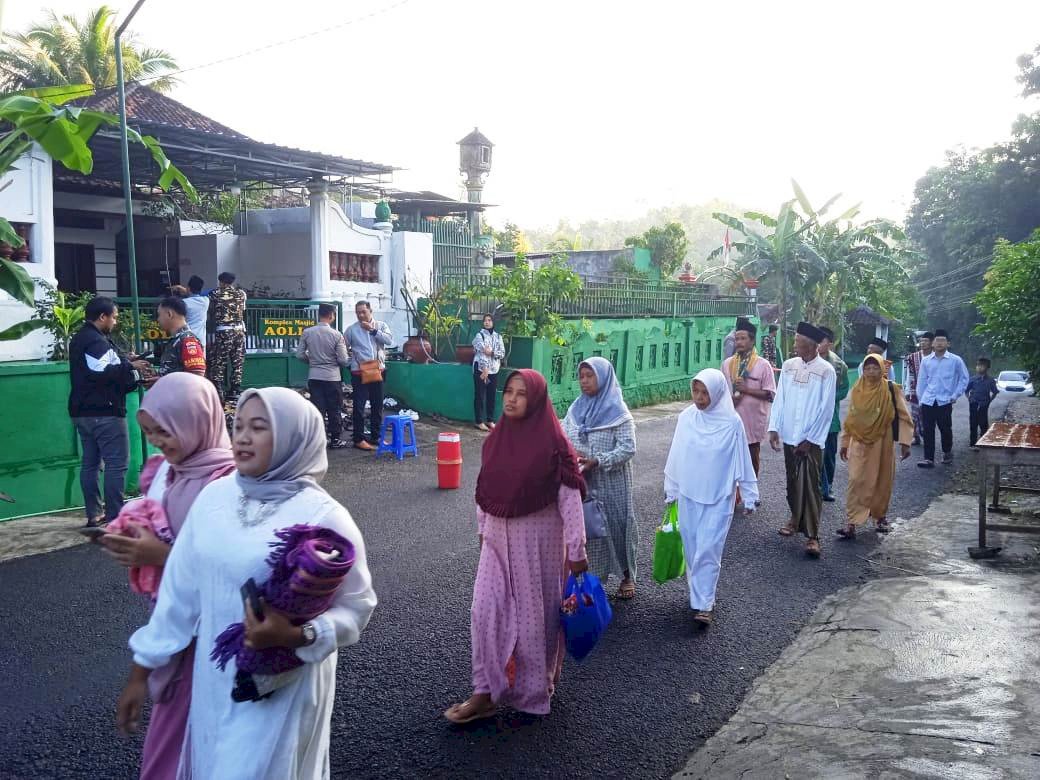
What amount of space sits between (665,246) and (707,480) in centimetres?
2403

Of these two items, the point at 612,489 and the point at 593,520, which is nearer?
the point at 593,520

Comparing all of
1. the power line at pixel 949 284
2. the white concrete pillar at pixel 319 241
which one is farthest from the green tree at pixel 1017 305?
the power line at pixel 949 284

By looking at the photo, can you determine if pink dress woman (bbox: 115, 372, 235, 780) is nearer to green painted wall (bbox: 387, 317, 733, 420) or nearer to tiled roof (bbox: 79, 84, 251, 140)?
green painted wall (bbox: 387, 317, 733, 420)

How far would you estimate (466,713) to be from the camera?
397cm

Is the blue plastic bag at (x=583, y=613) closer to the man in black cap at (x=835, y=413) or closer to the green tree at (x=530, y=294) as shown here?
the man in black cap at (x=835, y=413)

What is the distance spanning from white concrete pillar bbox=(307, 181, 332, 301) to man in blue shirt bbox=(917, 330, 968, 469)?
9.72m

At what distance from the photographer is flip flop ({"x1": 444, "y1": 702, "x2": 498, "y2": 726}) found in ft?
13.0

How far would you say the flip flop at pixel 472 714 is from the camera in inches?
156

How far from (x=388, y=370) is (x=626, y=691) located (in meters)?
10.3

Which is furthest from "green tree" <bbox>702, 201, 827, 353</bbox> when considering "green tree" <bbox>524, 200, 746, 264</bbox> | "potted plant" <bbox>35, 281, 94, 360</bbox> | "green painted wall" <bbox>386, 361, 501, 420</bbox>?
"green tree" <bbox>524, 200, 746, 264</bbox>

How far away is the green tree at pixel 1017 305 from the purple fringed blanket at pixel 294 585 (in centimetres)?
849

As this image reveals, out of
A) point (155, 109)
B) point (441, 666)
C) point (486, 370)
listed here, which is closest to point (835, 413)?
point (486, 370)

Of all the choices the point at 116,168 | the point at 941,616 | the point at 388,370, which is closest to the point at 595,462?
the point at 941,616

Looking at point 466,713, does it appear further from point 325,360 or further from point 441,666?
point 325,360
